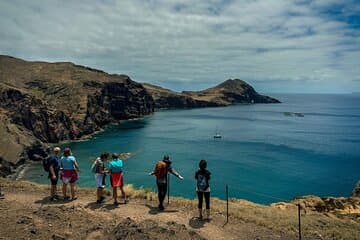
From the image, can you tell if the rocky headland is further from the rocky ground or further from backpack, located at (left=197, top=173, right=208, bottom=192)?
backpack, located at (left=197, top=173, right=208, bottom=192)

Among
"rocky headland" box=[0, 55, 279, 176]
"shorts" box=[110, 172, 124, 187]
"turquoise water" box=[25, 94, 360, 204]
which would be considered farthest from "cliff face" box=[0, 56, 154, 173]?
"shorts" box=[110, 172, 124, 187]

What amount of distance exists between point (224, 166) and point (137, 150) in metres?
26.5

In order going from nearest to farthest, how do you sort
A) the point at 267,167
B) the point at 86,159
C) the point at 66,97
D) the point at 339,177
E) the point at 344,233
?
the point at 344,233 → the point at 339,177 → the point at 267,167 → the point at 86,159 → the point at 66,97

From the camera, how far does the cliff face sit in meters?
77.8

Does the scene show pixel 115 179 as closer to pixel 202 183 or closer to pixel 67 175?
pixel 67 175

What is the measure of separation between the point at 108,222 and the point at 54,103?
12039 centimetres

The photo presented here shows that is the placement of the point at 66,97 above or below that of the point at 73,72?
below

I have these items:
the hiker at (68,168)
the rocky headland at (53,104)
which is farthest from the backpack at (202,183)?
the rocky headland at (53,104)

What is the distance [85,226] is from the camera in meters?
12.1

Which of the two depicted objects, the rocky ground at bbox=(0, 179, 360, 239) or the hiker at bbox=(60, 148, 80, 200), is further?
the hiker at bbox=(60, 148, 80, 200)

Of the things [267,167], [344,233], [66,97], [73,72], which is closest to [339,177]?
[267,167]

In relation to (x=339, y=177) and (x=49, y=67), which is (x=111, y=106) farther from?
(x=339, y=177)

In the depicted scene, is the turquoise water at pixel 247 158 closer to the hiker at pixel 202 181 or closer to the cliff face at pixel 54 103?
the cliff face at pixel 54 103

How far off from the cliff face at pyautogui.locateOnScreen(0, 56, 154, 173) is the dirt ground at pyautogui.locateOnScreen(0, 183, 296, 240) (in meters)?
52.0
